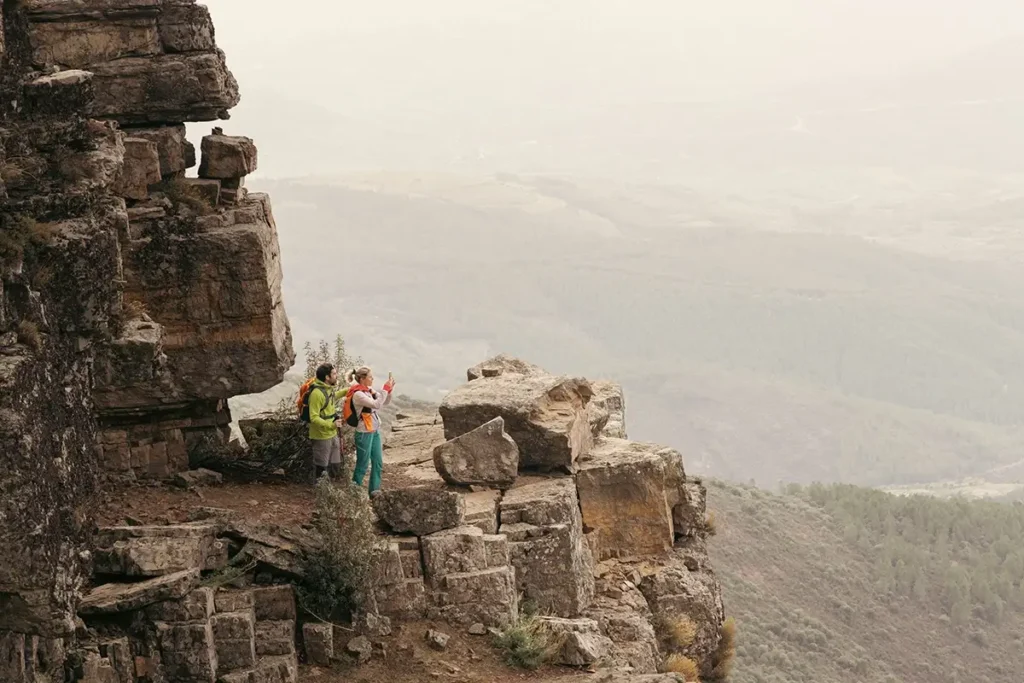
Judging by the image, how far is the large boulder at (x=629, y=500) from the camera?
2198 centimetres

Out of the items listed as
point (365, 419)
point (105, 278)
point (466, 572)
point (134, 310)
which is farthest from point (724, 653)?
point (105, 278)

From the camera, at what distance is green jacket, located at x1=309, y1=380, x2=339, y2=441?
64.7ft

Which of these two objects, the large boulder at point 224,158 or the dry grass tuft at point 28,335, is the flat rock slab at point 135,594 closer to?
the dry grass tuft at point 28,335

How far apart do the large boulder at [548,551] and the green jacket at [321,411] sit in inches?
94.3

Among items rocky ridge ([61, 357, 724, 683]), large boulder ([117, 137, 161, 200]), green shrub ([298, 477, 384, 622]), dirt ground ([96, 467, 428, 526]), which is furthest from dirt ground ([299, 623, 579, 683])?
large boulder ([117, 137, 161, 200])

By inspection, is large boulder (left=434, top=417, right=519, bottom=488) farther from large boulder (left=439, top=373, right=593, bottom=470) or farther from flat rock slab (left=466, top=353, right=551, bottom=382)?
flat rock slab (left=466, top=353, right=551, bottom=382)

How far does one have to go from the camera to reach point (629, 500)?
22.2 meters

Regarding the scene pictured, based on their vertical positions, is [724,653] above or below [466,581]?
below

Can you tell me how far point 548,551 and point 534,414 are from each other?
3.10 meters

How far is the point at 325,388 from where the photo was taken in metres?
19.8

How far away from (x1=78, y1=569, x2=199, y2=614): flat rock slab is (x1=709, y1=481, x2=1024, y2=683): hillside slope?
20.9 metres

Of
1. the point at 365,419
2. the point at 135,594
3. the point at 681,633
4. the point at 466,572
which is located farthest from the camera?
the point at 681,633

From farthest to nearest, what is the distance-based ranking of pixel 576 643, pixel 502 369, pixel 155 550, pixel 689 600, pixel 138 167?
1. pixel 502 369
2. pixel 689 600
3. pixel 138 167
4. pixel 576 643
5. pixel 155 550

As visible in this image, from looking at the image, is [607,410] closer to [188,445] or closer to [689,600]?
[689,600]
